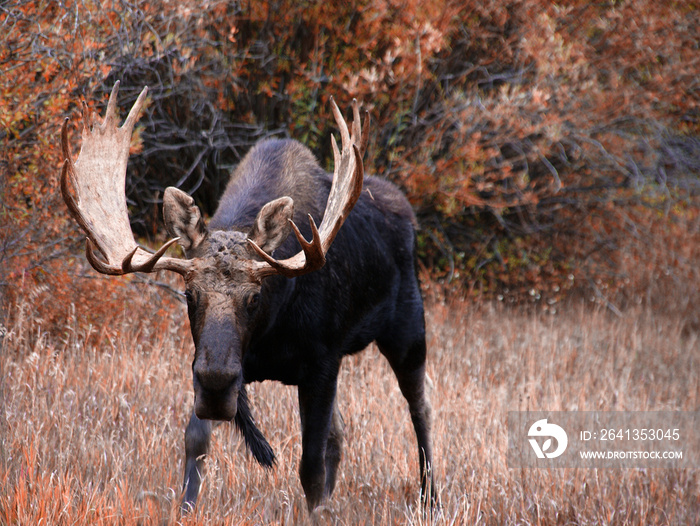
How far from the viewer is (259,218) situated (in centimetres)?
329

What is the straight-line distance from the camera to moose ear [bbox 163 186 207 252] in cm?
322

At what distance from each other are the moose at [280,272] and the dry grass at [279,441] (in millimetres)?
194

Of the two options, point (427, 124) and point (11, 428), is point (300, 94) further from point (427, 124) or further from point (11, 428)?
point (11, 428)

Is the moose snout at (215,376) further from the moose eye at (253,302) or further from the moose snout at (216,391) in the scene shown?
the moose eye at (253,302)

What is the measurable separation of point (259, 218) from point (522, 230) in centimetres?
617

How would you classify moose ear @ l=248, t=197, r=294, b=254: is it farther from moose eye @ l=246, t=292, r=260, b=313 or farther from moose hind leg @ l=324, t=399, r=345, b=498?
moose hind leg @ l=324, t=399, r=345, b=498

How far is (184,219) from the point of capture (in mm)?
3230

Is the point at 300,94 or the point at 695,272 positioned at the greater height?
the point at 300,94

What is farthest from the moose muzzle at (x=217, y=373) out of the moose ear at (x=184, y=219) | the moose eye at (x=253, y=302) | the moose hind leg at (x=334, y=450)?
the moose hind leg at (x=334, y=450)

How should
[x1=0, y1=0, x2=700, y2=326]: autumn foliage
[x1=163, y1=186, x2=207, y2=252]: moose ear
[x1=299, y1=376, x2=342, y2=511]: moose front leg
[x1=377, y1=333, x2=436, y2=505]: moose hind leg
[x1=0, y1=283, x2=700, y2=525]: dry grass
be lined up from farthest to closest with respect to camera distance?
[x1=0, y1=0, x2=700, y2=326]: autumn foliage → [x1=377, y1=333, x2=436, y2=505]: moose hind leg → [x1=299, y1=376, x2=342, y2=511]: moose front leg → [x1=0, y1=283, x2=700, y2=525]: dry grass → [x1=163, y1=186, x2=207, y2=252]: moose ear

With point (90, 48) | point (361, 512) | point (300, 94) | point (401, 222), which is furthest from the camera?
point (300, 94)

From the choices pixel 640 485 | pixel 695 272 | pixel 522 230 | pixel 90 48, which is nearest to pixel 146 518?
pixel 640 485

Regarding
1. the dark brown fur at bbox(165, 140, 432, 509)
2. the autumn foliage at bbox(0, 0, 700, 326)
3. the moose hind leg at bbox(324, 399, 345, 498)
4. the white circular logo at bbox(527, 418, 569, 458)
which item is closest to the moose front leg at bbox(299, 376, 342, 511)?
the dark brown fur at bbox(165, 140, 432, 509)

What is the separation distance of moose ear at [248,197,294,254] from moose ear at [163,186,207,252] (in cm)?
23
